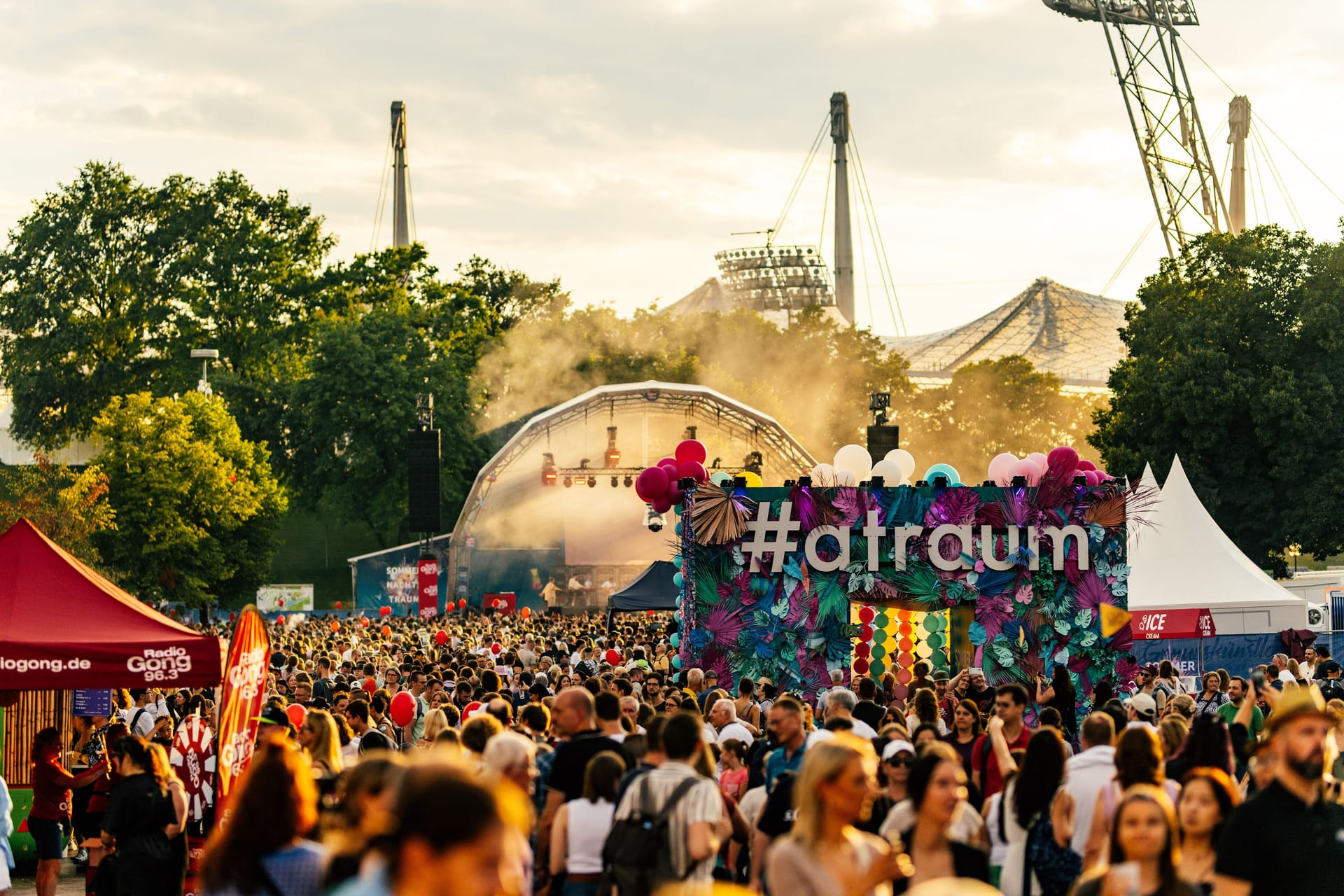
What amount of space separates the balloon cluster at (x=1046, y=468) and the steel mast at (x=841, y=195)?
2819 inches

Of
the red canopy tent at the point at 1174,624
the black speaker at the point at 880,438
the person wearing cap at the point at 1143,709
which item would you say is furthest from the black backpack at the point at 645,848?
the black speaker at the point at 880,438

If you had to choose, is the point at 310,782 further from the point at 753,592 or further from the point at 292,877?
the point at 753,592

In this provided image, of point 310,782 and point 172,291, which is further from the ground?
point 172,291

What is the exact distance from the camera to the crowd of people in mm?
4188

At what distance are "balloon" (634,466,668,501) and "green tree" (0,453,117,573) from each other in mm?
21183

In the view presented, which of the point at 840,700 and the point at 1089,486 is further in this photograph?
the point at 1089,486

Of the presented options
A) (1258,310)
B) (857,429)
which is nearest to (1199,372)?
(1258,310)

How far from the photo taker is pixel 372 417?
179ft

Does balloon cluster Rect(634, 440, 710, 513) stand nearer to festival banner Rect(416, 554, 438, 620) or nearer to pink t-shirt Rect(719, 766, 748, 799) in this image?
pink t-shirt Rect(719, 766, 748, 799)

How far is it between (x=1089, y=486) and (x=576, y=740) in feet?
35.8

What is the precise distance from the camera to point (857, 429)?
65875 mm

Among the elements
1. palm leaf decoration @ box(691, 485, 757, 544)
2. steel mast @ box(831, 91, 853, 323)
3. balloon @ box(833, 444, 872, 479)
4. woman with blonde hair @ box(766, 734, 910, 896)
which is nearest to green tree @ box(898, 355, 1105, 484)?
steel mast @ box(831, 91, 853, 323)

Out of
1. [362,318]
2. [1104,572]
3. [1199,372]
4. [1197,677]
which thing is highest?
[362,318]

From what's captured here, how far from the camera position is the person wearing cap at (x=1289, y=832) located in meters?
5.10
